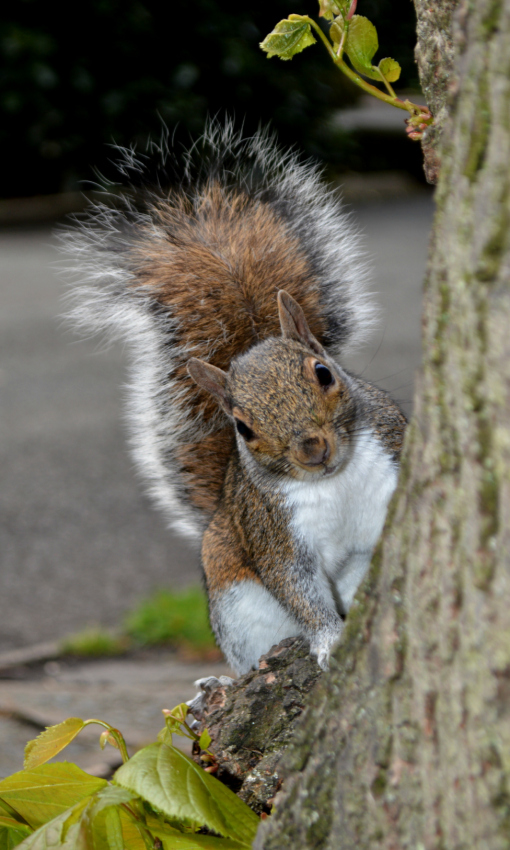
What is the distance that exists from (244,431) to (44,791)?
451 mm

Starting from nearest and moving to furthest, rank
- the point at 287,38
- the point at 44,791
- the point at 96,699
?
the point at 44,791 < the point at 287,38 < the point at 96,699

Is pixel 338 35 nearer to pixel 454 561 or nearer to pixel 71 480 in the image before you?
pixel 454 561

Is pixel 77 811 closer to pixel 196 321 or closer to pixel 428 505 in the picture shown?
pixel 428 505

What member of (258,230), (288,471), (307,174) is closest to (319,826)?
(288,471)

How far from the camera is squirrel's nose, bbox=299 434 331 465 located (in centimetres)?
99

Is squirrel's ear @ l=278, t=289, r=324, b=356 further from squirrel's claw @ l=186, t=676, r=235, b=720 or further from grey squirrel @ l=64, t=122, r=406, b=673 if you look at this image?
squirrel's claw @ l=186, t=676, r=235, b=720

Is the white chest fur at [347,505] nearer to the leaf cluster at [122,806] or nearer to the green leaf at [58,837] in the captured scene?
the leaf cluster at [122,806]

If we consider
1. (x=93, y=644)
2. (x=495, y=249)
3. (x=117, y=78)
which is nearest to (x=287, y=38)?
(x=495, y=249)

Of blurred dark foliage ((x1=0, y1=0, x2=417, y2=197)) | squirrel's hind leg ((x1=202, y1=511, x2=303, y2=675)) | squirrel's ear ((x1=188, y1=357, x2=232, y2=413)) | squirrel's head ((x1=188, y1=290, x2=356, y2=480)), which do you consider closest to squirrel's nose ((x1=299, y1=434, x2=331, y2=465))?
squirrel's head ((x1=188, y1=290, x2=356, y2=480))

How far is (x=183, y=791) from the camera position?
0.77 m

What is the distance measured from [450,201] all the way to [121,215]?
3.29 feet

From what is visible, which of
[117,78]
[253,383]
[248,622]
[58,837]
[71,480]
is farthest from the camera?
[117,78]

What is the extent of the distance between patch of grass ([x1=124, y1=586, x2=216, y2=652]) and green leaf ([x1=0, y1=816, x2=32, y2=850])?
173 centimetres

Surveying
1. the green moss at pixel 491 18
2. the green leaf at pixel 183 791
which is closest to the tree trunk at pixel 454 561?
the green moss at pixel 491 18
